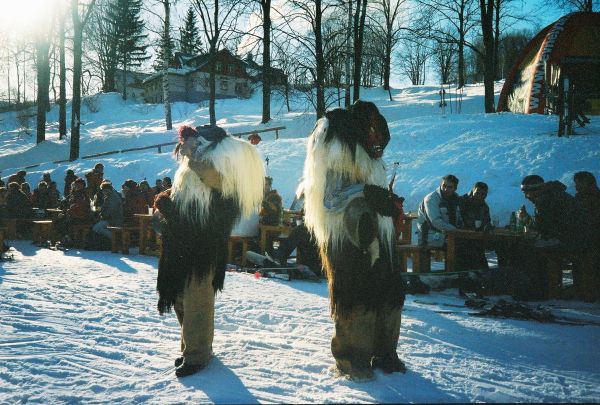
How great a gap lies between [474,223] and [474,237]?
49 centimetres

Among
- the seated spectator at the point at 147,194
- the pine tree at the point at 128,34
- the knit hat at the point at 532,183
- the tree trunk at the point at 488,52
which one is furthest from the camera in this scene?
the pine tree at the point at 128,34

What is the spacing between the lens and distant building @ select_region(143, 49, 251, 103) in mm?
44938

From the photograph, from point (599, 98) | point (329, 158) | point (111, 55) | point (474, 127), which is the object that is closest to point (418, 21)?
point (599, 98)

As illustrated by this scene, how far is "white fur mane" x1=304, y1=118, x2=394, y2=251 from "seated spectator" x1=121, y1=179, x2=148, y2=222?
26.0ft

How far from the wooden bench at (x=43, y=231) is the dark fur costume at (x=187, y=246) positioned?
8365 mm

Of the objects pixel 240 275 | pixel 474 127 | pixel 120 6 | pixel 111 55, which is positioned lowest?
pixel 240 275

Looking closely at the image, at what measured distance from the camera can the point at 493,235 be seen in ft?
20.1

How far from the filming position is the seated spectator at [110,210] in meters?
9.88

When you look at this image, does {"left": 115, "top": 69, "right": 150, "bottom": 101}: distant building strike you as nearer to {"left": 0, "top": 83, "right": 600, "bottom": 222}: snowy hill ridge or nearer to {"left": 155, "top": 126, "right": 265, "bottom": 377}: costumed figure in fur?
{"left": 0, "top": 83, "right": 600, "bottom": 222}: snowy hill ridge

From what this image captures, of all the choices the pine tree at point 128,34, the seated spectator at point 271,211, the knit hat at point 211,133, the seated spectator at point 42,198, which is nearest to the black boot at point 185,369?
the knit hat at point 211,133

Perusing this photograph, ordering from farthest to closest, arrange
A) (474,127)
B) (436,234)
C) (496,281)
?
(474,127) < (436,234) < (496,281)

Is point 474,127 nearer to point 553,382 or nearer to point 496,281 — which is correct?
point 496,281

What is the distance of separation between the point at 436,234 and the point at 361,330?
397 cm

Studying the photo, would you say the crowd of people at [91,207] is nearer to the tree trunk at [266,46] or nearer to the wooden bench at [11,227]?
the wooden bench at [11,227]
